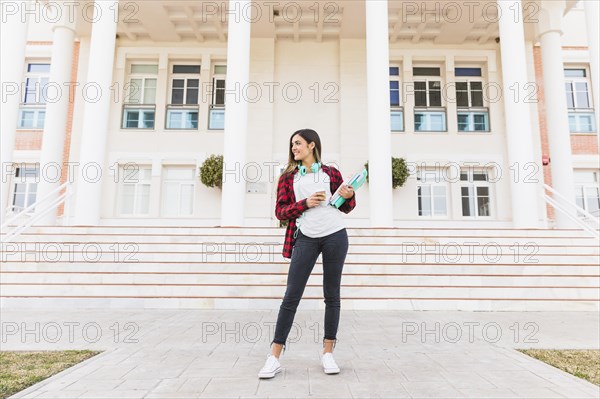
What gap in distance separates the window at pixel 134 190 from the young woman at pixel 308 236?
11.6m

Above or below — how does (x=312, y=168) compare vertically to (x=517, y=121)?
below

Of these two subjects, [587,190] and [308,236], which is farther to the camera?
[587,190]

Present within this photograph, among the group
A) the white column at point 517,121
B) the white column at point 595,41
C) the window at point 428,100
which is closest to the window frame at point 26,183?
the window at point 428,100

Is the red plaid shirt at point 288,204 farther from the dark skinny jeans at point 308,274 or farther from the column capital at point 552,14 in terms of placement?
the column capital at point 552,14

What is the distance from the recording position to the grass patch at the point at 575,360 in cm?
288

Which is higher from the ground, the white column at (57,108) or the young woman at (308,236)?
the white column at (57,108)

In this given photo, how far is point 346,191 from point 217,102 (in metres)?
12.2

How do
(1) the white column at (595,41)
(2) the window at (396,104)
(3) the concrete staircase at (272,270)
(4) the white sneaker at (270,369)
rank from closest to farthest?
(4) the white sneaker at (270,369) < (3) the concrete staircase at (272,270) < (1) the white column at (595,41) < (2) the window at (396,104)

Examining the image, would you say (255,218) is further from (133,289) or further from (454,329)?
(454,329)

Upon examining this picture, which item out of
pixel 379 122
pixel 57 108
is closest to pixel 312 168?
pixel 379 122

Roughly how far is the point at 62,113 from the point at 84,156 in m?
4.40

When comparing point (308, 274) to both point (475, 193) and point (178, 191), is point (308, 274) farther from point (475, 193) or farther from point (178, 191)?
point (475, 193)

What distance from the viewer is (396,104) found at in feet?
46.2

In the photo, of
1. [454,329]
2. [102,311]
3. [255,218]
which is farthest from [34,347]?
[255,218]
